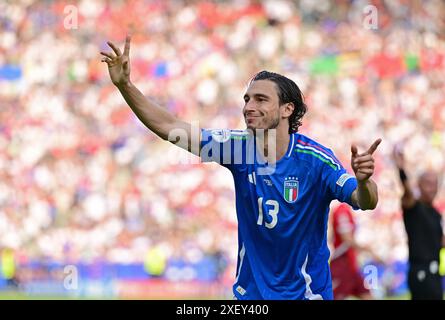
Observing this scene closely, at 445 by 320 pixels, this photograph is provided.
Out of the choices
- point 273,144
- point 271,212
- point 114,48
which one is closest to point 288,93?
point 273,144

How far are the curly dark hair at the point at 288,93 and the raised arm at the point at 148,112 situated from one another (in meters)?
0.60

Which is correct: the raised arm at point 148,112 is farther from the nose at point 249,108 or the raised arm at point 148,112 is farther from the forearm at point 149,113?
the nose at point 249,108

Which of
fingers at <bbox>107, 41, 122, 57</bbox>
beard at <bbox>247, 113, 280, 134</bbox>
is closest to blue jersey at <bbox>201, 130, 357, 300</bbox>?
beard at <bbox>247, 113, 280, 134</bbox>

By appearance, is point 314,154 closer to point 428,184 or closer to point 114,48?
point 114,48

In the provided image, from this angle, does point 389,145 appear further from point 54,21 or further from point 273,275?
point 273,275

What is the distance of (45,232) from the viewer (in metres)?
19.0

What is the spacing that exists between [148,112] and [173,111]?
1455 centimetres

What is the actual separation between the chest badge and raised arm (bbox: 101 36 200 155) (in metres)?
0.64

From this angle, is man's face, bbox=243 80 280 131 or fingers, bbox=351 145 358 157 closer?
fingers, bbox=351 145 358 157

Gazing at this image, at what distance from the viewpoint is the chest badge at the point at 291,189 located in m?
5.82

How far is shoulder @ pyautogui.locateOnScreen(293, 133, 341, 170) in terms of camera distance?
5.88 m

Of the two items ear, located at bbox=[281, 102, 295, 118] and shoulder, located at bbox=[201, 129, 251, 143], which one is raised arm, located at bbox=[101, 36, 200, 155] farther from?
ear, located at bbox=[281, 102, 295, 118]

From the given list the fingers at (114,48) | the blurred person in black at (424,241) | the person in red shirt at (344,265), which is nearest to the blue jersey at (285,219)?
the fingers at (114,48)

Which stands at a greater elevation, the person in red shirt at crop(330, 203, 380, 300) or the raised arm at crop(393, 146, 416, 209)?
the raised arm at crop(393, 146, 416, 209)
